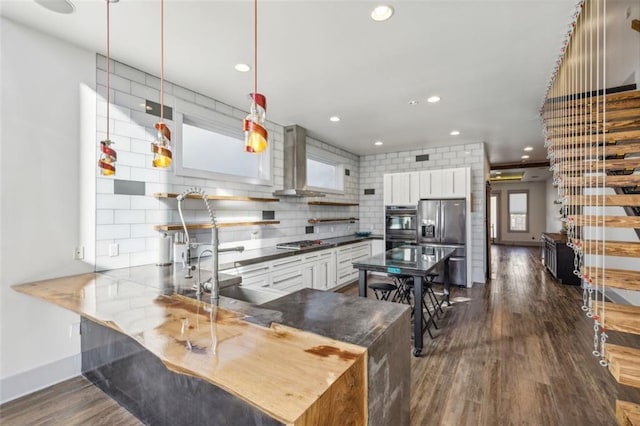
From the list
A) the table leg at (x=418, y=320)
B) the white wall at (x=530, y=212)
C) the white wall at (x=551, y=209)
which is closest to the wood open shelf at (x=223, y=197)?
the table leg at (x=418, y=320)

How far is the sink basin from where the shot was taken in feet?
7.10

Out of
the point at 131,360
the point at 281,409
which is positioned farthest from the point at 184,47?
the point at 281,409

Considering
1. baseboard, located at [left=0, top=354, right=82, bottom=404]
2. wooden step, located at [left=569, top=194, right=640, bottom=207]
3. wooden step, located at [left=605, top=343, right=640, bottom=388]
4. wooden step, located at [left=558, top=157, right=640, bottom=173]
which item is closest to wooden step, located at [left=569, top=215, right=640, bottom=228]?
wooden step, located at [left=569, top=194, right=640, bottom=207]

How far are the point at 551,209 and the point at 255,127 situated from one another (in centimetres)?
1300

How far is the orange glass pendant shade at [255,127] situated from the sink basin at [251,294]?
1.16m

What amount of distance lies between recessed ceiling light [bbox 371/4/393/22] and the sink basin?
2098 mm

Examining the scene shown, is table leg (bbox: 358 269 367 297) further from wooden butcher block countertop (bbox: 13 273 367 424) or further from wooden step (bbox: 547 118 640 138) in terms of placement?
wooden step (bbox: 547 118 640 138)

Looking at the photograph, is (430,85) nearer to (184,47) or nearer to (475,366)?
(184,47)

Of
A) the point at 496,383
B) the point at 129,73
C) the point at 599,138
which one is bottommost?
the point at 496,383

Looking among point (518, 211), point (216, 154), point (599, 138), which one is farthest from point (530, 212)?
point (216, 154)

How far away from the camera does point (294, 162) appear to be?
453cm

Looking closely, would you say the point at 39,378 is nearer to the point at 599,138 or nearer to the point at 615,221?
the point at 615,221

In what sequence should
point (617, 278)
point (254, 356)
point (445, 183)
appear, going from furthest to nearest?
point (445, 183), point (617, 278), point (254, 356)

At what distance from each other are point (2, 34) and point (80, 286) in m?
1.89
